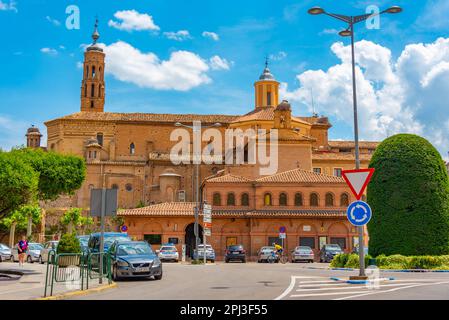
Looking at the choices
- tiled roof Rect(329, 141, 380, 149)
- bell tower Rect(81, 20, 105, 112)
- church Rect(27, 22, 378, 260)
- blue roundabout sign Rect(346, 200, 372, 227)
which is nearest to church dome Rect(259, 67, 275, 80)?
church Rect(27, 22, 378, 260)

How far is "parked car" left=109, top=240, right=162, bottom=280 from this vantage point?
65.2ft

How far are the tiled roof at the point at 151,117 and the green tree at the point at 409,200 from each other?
6172 cm

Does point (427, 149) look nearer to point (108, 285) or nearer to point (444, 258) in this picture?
point (444, 258)

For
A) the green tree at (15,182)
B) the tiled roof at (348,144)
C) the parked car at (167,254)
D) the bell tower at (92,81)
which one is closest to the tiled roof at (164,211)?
the parked car at (167,254)

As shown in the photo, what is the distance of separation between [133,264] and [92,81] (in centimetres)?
8822

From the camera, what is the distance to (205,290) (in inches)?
595

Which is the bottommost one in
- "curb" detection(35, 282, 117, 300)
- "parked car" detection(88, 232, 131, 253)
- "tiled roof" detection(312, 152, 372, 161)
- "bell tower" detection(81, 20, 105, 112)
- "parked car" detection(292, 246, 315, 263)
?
"curb" detection(35, 282, 117, 300)

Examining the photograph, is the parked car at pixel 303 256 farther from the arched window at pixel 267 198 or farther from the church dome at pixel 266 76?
the church dome at pixel 266 76

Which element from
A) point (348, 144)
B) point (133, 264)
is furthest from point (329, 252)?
point (348, 144)

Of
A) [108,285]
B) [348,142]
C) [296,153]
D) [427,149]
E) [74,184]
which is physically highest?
[348,142]

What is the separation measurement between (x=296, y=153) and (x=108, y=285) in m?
47.0

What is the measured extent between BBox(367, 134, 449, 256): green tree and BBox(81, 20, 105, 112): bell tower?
84.4m

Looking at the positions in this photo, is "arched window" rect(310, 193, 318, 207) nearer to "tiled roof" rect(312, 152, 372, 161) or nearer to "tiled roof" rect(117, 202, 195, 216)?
"tiled roof" rect(117, 202, 195, 216)
